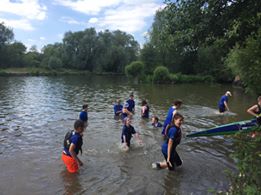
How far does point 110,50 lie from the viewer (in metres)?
95.2

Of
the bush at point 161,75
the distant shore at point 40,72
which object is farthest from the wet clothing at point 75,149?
the distant shore at point 40,72

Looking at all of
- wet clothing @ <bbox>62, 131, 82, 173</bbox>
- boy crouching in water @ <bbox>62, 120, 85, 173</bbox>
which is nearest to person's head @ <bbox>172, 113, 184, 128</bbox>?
boy crouching in water @ <bbox>62, 120, 85, 173</bbox>

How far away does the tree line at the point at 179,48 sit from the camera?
10.4m

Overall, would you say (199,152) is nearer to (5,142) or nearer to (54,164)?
(54,164)

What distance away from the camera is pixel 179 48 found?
39.1ft

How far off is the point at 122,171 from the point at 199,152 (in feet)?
11.5

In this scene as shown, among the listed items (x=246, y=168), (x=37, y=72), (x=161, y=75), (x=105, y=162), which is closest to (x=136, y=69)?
(x=161, y=75)

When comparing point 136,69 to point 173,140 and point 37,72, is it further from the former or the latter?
point 173,140

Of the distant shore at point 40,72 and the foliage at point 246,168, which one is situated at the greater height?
the foliage at point 246,168

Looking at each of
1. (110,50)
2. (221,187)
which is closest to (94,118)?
(221,187)

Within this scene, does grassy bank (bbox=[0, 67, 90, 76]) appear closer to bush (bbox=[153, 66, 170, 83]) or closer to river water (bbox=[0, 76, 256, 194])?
bush (bbox=[153, 66, 170, 83])

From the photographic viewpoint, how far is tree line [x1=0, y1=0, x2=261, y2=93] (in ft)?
34.2

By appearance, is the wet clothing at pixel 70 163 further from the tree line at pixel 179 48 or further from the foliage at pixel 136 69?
the foliage at pixel 136 69

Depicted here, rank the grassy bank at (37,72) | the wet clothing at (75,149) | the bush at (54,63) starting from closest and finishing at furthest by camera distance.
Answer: the wet clothing at (75,149) → the grassy bank at (37,72) → the bush at (54,63)
